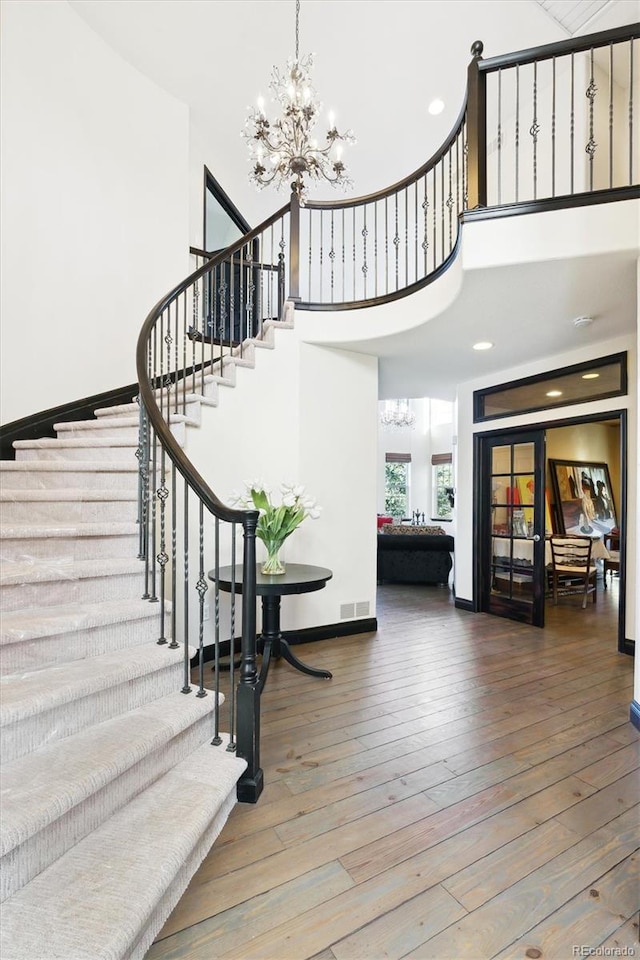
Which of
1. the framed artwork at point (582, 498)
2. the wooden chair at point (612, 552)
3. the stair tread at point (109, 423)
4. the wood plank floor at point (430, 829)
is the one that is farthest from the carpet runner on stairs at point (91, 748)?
the wooden chair at point (612, 552)

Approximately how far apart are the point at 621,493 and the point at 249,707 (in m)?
3.76

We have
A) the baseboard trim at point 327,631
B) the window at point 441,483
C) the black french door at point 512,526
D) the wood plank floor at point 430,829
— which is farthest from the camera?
the window at point 441,483

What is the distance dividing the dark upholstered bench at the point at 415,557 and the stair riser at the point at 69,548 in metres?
4.76

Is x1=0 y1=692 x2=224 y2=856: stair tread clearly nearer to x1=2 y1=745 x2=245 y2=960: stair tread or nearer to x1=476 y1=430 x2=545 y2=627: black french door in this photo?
x1=2 y1=745 x2=245 y2=960: stair tread

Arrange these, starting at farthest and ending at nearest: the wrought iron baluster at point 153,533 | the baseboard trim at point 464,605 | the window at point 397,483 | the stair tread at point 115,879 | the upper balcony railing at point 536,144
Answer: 1. the window at point 397,483
2. the baseboard trim at point 464,605
3. the upper balcony railing at point 536,144
4. the wrought iron baluster at point 153,533
5. the stair tread at point 115,879

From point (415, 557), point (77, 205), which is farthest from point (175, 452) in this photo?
point (415, 557)

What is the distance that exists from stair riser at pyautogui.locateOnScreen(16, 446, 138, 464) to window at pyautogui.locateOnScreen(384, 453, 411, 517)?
955 cm

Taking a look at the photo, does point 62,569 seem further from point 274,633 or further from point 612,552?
point 612,552

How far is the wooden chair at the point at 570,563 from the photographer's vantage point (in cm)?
579

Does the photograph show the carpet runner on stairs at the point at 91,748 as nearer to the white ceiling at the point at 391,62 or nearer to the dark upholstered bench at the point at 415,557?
the white ceiling at the point at 391,62

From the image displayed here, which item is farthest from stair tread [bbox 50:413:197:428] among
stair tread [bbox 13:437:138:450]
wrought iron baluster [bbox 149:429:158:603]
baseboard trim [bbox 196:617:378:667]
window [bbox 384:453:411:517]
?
window [bbox 384:453:411:517]

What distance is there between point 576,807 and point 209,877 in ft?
5.12

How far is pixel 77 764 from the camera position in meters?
1.42

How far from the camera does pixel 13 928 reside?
1084 mm
